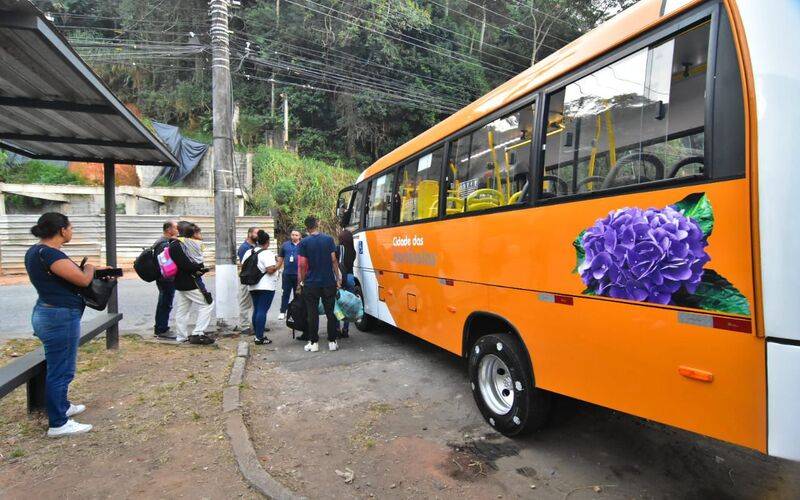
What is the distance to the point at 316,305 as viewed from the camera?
6.10 meters

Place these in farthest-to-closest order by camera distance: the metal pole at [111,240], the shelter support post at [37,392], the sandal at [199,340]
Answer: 1. the sandal at [199,340]
2. the metal pole at [111,240]
3. the shelter support post at [37,392]

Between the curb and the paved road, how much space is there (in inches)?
156

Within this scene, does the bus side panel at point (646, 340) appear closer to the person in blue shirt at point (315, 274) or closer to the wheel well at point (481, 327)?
the wheel well at point (481, 327)

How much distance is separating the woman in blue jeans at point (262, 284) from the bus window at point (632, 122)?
4.34 meters

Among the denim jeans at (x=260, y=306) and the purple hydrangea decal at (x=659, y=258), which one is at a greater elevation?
the purple hydrangea decal at (x=659, y=258)

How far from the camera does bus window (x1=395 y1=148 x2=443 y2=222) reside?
15.8ft

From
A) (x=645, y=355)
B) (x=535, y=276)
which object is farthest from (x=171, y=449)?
(x=645, y=355)

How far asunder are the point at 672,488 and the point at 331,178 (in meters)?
20.2

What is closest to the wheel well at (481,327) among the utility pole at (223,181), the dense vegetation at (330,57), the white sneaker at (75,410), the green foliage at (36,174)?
the white sneaker at (75,410)

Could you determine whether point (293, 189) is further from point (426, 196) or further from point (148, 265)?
point (426, 196)

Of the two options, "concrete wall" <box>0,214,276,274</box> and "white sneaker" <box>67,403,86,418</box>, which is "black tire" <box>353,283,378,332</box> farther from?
"concrete wall" <box>0,214,276,274</box>

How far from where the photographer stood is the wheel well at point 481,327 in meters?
3.51

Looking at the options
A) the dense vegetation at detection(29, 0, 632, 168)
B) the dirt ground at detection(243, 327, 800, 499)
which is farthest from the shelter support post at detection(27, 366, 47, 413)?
the dense vegetation at detection(29, 0, 632, 168)

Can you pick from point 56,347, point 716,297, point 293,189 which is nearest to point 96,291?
point 56,347
